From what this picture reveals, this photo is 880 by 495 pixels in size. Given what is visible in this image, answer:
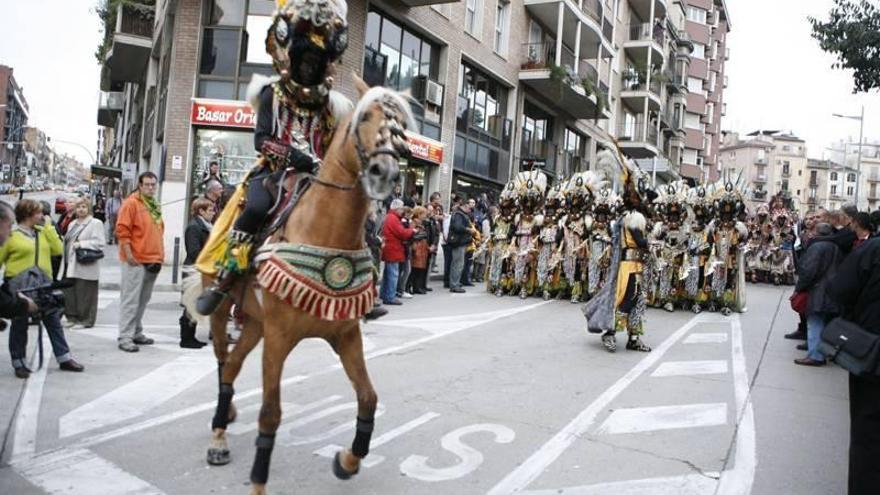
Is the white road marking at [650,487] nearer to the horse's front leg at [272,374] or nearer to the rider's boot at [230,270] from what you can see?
the horse's front leg at [272,374]

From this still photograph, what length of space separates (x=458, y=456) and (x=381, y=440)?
660 mm

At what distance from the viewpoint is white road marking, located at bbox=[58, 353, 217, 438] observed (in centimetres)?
562

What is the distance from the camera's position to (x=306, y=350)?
342 inches

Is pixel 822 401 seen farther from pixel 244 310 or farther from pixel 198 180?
pixel 198 180

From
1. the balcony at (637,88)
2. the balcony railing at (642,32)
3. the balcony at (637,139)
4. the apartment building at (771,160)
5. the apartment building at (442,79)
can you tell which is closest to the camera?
the apartment building at (442,79)

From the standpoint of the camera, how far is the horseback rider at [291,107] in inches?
182

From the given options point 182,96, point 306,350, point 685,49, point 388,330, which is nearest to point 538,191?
point 388,330

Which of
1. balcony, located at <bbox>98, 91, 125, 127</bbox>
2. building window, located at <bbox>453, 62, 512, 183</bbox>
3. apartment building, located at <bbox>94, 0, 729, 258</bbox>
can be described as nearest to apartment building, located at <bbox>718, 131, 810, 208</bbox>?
apartment building, located at <bbox>94, 0, 729, 258</bbox>

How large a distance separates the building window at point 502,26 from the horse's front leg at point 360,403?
80.2ft

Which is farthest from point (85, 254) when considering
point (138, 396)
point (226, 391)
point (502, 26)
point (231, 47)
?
point (502, 26)

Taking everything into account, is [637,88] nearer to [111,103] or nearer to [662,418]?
[111,103]

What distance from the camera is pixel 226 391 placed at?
5.09 meters

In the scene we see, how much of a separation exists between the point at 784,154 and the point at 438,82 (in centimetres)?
12039

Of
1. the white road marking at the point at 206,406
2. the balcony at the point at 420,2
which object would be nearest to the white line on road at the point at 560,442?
the white road marking at the point at 206,406
